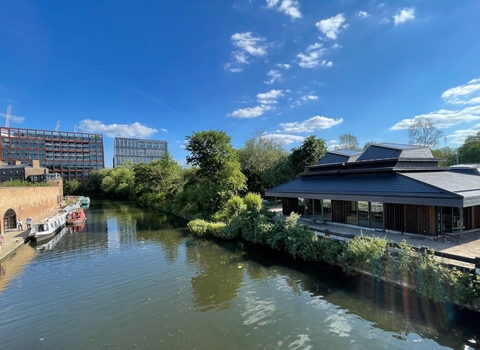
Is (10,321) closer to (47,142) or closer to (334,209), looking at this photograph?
(334,209)

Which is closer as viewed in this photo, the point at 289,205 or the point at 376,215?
the point at 376,215

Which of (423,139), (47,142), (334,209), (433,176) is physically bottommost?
(334,209)

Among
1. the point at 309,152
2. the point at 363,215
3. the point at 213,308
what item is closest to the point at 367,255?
the point at 363,215

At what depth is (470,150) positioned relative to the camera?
3747 cm

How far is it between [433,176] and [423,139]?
32.5 m

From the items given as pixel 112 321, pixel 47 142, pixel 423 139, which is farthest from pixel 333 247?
pixel 47 142

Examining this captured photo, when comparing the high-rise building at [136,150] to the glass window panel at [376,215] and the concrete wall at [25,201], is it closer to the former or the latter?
the concrete wall at [25,201]

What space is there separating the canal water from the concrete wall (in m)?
8.11

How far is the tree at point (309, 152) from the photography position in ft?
93.6

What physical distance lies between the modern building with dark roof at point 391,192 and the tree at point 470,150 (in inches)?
1148

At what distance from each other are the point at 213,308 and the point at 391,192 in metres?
9.67

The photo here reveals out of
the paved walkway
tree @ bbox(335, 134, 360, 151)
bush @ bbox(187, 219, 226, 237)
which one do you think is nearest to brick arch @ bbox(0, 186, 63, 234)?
the paved walkway

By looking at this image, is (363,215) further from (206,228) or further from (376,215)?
(206,228)

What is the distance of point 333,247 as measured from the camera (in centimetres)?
1088
